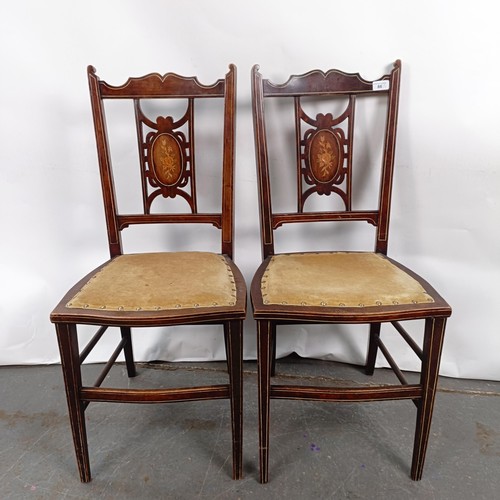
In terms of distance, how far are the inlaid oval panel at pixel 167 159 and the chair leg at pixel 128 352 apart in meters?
0.62

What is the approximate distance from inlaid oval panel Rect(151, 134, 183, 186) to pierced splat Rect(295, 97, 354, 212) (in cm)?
42

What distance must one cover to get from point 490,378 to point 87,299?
61.8 inches

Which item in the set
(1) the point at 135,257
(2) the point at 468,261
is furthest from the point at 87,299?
(2) the point at 468,261

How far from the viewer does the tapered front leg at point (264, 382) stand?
1150 mm

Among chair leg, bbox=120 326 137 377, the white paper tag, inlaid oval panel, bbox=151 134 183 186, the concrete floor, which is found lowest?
the concrete floor

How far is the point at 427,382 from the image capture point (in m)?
1.18

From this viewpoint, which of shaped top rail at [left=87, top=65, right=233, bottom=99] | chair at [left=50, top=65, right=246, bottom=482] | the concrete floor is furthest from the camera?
shaped top rail at [left=87, top=65, right=233, bottom=99]

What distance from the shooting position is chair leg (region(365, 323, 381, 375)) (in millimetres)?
A: 1682

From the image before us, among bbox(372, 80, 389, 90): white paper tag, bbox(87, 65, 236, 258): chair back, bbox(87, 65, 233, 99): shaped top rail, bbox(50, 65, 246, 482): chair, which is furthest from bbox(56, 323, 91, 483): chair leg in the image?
bbox(372, 80, 389, 90): white paper tag

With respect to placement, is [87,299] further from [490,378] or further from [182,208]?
[490,378]

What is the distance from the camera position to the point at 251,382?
5.69 feet

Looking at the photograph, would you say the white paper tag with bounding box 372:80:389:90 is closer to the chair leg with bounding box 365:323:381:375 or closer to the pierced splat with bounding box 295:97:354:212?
the pierced splat with bounding box 295:97:354:212

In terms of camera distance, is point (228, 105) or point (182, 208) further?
point (182, 208)

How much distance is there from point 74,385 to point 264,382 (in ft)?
1.73
